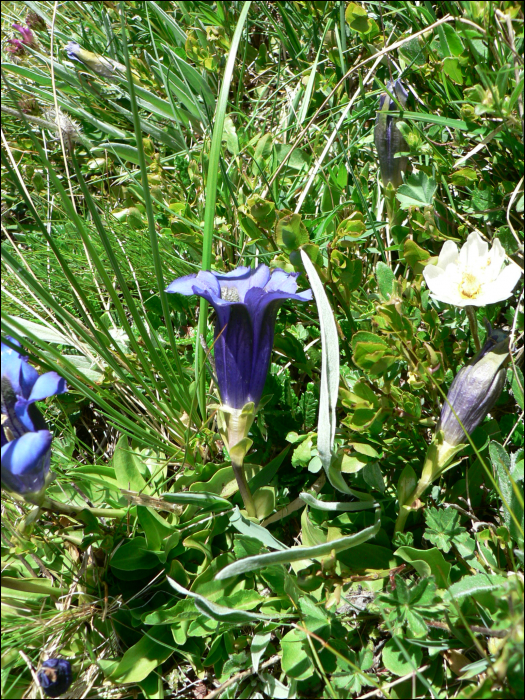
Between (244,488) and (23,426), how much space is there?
518mm

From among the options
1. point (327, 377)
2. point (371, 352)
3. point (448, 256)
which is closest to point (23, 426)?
point (327, 377)

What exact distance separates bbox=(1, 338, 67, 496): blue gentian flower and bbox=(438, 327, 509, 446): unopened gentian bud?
807 mm

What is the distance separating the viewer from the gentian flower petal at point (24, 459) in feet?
3.71

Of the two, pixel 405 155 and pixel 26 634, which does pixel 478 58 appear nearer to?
pixel 405 155

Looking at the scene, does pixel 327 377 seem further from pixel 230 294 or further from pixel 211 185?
pixel 211 185

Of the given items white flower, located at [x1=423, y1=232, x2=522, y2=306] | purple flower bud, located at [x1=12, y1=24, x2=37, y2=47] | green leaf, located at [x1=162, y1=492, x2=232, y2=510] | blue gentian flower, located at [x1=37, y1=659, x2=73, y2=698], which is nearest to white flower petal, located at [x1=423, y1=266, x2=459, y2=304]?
white flower, located at [x1=423, y1=232, x2=522, y2=306]

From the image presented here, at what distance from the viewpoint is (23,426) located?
47.2 inches

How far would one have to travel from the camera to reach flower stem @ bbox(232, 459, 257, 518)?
141 centimetres

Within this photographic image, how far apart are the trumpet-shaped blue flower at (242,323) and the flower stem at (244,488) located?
0.14 m

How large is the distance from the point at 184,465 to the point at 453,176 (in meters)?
1.01

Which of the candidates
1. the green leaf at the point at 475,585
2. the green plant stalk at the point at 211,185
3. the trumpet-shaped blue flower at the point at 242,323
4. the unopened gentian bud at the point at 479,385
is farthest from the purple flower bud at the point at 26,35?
the green leaf at the point at 475,585

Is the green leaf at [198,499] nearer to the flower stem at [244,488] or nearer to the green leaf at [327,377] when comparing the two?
the flower stem at [244,488]

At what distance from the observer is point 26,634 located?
4.40 ft

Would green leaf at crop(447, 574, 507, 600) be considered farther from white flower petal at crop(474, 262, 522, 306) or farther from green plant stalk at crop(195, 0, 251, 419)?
green plant stalk at crop(195, 0, 251, 419)
